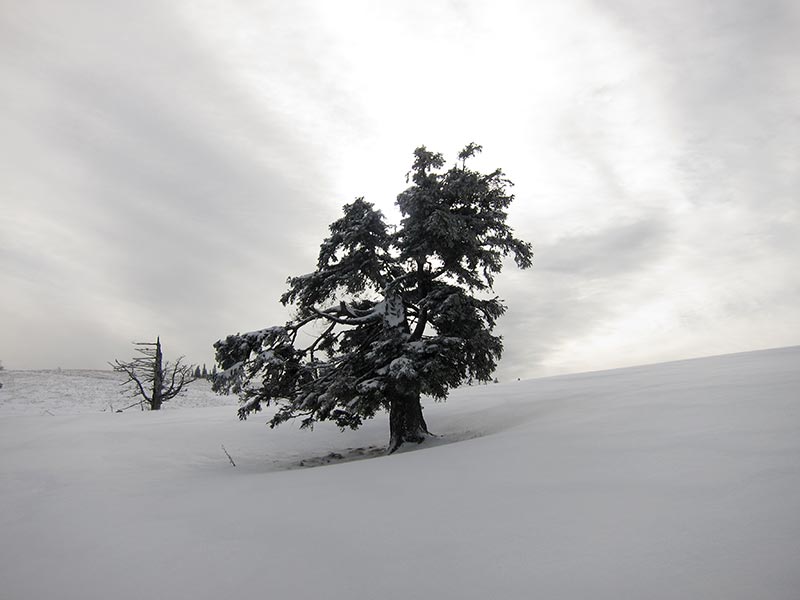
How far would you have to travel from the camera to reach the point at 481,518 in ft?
12.2

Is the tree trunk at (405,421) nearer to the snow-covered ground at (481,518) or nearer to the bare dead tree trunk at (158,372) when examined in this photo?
the snow-covered ground at (481,518)

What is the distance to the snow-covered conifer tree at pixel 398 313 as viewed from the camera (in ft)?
33.5

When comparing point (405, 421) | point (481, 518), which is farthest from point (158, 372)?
point (481, 518)

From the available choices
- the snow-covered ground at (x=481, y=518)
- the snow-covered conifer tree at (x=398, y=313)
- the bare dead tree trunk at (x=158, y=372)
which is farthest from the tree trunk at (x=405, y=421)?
the bare dead tree trunk at (x=158, y=372)

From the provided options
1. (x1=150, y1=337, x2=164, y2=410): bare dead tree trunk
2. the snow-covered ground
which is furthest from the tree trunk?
(x1=150, y1=337, x2=164, y2=410): bare dead tree trunk

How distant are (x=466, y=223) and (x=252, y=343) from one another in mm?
6327

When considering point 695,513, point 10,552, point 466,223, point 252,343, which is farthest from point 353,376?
point 695,513

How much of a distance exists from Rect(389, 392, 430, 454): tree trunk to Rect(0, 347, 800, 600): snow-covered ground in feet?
13.3

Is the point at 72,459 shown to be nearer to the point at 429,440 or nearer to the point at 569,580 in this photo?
the point at 429,440

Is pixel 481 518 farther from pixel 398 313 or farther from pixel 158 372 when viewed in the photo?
pixel 158 372

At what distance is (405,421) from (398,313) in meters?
2.88

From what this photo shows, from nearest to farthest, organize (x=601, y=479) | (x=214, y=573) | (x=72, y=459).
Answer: (x=214, y=573)
(x=601, y=479)
(x=72, y=459)

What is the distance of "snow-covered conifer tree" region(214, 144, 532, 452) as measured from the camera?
10.2 metres

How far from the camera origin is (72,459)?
832 cm
